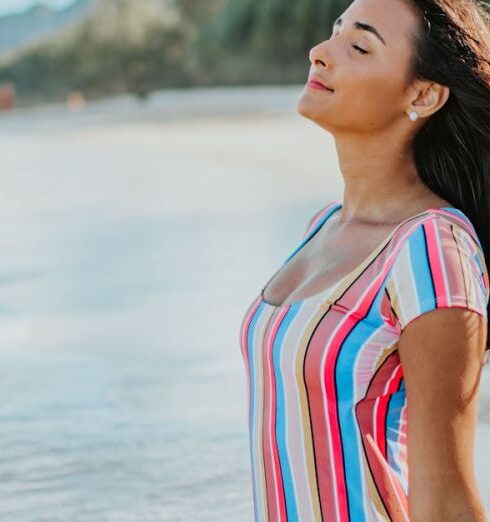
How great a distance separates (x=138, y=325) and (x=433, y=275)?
3.60 meters

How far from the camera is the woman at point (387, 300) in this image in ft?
4.06

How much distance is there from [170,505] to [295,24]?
24.0m

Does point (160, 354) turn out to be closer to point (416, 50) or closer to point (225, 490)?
point (225, 490)

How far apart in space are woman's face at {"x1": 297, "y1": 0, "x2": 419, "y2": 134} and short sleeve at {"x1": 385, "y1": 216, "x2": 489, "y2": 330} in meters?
0.19

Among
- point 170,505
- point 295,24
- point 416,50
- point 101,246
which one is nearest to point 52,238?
point 101,246

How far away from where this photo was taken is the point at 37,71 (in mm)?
32531

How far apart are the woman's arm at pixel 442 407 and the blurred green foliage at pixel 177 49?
22.5 metres

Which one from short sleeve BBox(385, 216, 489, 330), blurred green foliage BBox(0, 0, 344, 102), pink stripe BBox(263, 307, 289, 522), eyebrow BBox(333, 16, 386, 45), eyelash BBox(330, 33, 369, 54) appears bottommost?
blurred green foliage BBox(0, 0, 344, 102)

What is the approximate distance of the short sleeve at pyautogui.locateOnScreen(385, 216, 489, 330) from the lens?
4.01 ft

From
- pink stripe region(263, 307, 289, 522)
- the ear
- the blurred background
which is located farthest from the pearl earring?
the blurred background

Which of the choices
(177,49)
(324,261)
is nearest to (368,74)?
(324,261)

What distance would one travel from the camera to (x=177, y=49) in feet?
97.0

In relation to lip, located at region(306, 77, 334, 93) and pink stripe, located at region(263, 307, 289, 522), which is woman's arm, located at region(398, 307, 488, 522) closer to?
pink stripe, located at region(263, 307, 289, 522)

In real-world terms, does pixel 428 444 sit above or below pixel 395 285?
below
